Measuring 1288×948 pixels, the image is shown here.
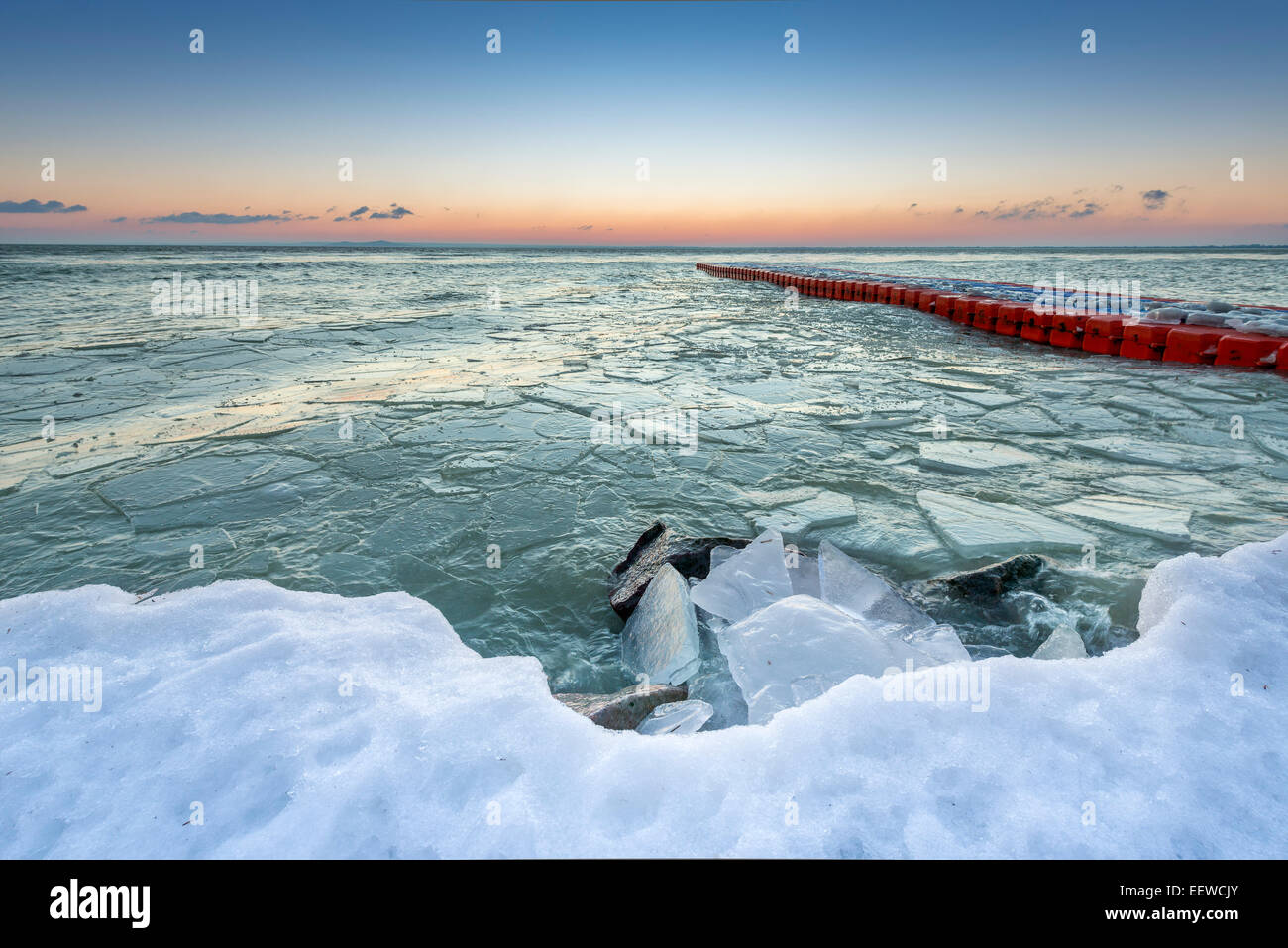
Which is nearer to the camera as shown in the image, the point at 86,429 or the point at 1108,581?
the point at 1108,581

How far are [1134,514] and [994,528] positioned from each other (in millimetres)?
689

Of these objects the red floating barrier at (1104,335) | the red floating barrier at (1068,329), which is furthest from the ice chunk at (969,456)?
the red floating barrier at (1068,329)

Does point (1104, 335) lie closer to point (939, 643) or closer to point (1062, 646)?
point (1062, 646)

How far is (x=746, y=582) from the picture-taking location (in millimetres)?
2242

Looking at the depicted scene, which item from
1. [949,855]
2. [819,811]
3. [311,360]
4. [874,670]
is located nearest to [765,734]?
[819,811]

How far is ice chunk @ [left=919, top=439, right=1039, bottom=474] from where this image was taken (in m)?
3.47

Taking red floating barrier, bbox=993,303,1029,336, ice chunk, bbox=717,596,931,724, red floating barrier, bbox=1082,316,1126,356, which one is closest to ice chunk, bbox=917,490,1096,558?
ice chunk, bbox=717,596,931,724

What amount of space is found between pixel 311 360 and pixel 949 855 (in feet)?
24.6

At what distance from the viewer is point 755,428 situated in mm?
4305

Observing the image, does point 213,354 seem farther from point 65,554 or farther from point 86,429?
point 65,554

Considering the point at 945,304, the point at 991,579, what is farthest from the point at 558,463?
the point at 945,304

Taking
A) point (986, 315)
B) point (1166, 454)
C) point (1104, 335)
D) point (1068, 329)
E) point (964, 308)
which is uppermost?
point (964, 308)

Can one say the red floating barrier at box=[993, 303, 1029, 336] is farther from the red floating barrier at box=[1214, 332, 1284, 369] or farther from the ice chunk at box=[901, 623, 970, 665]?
the ice chunk at box=[901, 623, 970, 665]
